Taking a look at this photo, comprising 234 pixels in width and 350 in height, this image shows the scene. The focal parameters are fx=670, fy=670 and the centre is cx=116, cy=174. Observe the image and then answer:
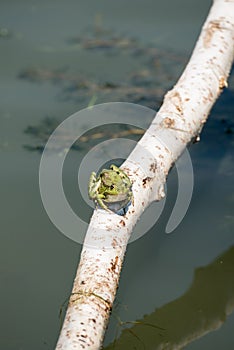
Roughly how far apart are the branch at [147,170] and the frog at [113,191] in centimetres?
3

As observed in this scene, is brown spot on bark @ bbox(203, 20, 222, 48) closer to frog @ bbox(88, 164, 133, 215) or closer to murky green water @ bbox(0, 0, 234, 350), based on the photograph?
murky green water @ bbox(0, 0, 234, 350)

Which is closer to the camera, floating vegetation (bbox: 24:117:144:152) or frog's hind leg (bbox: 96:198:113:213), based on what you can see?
frog's hind leg (bbox: 96:198:113:213)

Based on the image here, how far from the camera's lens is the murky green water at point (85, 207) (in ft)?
7.93

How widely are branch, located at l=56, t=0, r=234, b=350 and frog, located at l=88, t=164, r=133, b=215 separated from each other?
0.11 feet

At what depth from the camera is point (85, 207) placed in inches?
113

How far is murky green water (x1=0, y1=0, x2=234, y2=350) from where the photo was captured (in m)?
2.42

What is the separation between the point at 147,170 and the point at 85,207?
65cm

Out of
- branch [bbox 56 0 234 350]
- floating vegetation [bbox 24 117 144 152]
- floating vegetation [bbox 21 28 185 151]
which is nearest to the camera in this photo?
branch [bbox 56 0 234 350]

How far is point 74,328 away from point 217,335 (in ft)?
2.44

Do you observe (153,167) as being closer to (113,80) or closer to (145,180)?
(145,180)

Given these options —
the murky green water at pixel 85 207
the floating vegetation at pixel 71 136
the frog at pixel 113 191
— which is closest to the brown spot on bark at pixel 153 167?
the frog at pixel 113 191

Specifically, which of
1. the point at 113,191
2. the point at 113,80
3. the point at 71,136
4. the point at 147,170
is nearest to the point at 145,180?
the point at 147,170

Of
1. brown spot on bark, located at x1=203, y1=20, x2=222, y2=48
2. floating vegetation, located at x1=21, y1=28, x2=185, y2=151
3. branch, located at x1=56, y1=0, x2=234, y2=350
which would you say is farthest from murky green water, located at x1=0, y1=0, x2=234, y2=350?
brown spot on bark, located at x1=203, y1=20, x2=222, y2=48

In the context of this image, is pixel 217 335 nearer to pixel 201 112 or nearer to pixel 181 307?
pixel 181 307
